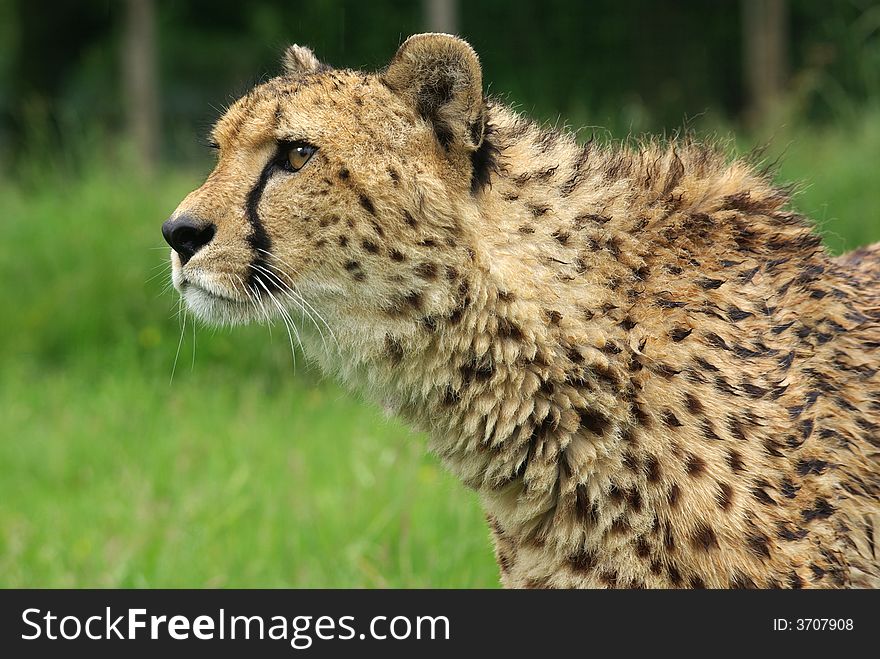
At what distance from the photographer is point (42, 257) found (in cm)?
682

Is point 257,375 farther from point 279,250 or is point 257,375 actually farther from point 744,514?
point 744,514

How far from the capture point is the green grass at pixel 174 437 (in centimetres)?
407

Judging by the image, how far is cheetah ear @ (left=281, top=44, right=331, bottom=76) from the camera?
9.51ft

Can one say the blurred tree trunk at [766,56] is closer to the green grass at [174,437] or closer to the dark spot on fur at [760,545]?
the green grass at [174,437]

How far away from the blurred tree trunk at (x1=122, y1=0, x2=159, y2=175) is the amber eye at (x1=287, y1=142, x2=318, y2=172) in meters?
6.68

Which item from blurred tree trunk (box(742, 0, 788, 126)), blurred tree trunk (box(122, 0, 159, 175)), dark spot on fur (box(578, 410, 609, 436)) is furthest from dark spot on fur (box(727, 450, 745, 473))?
blurred tree trunk (box(122, 0, 159, 175))

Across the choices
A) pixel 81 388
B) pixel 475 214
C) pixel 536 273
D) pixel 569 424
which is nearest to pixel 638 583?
pixel 569 424

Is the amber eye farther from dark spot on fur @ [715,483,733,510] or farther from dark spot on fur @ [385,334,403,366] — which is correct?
dark spot on fur @ [715,483,733,510]

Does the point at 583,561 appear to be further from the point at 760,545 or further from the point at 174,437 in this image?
the point at 174,437

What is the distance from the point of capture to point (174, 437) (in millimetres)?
5266

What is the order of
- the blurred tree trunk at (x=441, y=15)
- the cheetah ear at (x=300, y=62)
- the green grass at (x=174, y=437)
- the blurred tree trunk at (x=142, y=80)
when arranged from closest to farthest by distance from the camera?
the cheetah ear at (x=300, y=62) → the green grass at (x=174, y=437) → the blurred tree trunk at (x=441, y=15) → the blurred tree trunk at (x=142, y=80)

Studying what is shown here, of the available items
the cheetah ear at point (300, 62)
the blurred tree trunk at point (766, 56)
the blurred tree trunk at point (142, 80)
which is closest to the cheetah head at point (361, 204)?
the cheetah ear at point (300, 62)

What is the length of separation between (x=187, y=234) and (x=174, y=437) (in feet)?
9.40

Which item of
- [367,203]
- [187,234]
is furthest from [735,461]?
[187,234]
